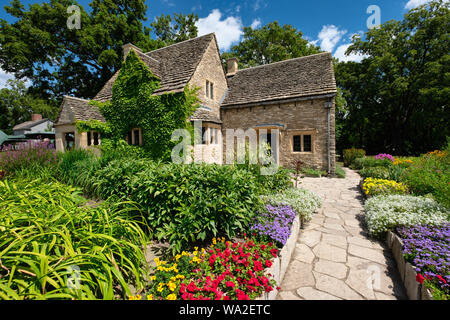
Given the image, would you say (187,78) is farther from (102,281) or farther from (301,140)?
(102,281)

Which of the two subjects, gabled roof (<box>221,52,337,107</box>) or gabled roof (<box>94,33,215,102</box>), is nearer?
gabled roof (<box>94,33,215,102</box>)

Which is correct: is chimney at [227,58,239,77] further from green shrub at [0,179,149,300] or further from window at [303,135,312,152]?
green shrub at [0,179,149,300]

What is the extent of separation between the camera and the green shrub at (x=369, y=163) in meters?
9.88

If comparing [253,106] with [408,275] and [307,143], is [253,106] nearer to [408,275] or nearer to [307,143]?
[307,143]

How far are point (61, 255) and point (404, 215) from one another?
5930 millimetres

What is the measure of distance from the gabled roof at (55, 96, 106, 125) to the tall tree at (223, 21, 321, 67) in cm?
1876

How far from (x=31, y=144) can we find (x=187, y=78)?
23.2 ft

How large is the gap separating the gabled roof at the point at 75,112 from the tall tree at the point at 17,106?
137 ft

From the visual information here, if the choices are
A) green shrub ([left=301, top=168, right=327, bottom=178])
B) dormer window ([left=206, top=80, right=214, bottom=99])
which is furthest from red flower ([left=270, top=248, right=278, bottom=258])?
dormer window ([left=206, top=80, right=214, bottom=99])

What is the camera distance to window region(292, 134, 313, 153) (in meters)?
12.3

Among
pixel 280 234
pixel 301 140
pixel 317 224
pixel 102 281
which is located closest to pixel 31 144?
pixel 102 281

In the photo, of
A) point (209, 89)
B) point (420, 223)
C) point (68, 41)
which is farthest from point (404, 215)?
point (68, 41)

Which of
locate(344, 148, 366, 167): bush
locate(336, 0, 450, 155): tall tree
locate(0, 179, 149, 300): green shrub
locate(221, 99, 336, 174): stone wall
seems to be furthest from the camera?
locate(336, 0, 450, 155): tall tree

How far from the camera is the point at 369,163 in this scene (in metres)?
11.5
